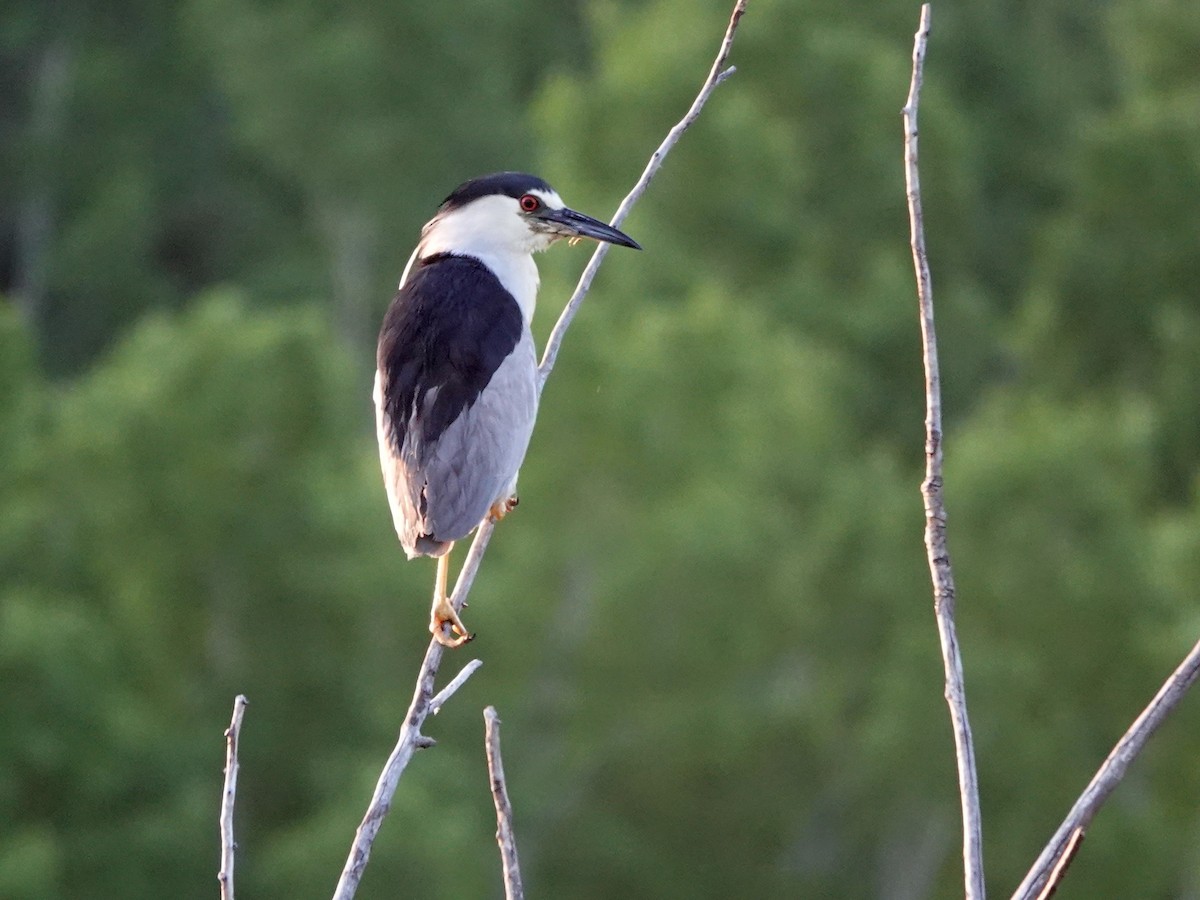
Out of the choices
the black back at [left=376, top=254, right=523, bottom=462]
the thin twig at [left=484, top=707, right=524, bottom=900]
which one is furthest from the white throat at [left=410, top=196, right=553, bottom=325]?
the thin twig at [left=484, top=707, right=524, bottom=900]

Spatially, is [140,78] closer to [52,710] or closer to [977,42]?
[977,42]

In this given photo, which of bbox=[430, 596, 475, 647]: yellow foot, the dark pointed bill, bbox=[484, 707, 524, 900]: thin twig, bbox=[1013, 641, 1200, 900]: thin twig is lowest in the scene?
bbox=[1013, 641, 1200, 900]: thin twig

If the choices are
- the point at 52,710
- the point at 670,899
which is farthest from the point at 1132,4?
the point at 52,710

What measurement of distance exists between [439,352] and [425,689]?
206 cm

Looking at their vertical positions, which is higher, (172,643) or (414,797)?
(172,643)

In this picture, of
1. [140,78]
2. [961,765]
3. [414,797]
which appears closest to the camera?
[961,765]

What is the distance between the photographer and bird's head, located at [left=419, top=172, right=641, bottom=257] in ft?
21.2

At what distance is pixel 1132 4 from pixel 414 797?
70.5 ft

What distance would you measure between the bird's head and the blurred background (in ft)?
47.1

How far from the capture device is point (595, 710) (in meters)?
26.2

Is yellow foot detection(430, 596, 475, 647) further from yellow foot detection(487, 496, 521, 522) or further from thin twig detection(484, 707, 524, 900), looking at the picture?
thin twig detection(484, 707, 524, 900)

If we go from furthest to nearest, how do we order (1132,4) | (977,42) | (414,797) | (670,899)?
(977,42)
(1132,4)
(670,899)
(414,797)

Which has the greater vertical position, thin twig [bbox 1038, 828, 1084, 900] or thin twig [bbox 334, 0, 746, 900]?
thin twig [bbox 334, 0, 746, 900]

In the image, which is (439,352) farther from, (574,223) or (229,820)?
(229,820)
